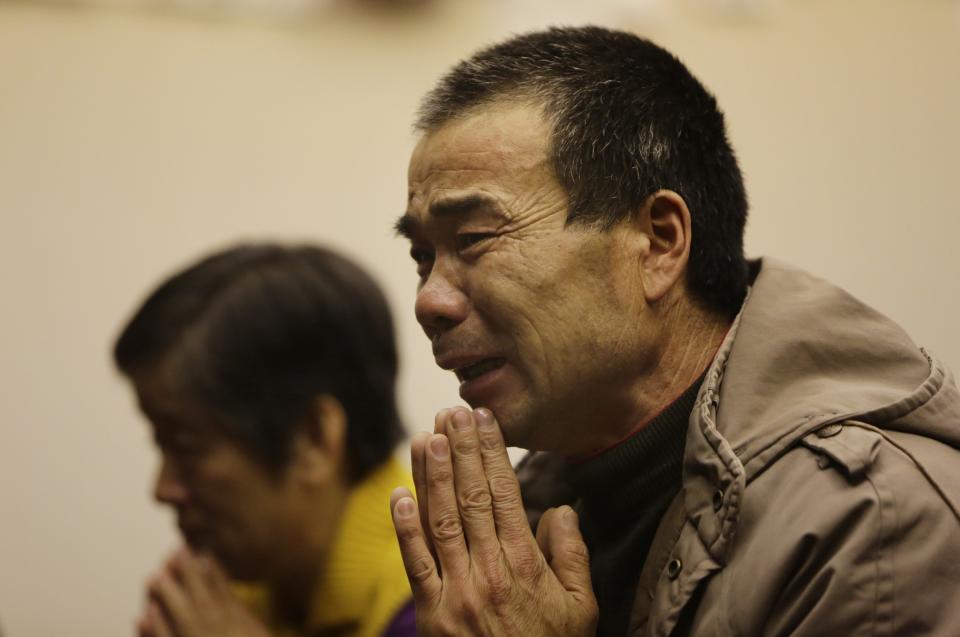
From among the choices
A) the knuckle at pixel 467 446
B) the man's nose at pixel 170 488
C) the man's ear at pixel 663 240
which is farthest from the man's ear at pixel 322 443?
the man's ear at pixel 663 240

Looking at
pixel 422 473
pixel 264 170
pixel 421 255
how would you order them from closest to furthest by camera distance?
1. pixel 422 473
2. pixel 421 255
3. pixel 264 170

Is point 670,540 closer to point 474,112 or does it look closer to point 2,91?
point 474,112

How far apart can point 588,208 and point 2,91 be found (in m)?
2.44

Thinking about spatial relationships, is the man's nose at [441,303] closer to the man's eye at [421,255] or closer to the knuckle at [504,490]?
the man's eye at [421,255]

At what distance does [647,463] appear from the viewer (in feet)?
4.90

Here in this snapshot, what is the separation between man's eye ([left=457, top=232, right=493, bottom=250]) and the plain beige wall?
65.9 inches

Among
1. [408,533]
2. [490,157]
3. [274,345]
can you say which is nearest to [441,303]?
[490,157]

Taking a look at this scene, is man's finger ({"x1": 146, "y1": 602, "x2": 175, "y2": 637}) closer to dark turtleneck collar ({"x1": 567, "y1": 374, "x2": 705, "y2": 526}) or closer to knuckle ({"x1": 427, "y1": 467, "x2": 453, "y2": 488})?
knuckle ({"x1": 427, "y1": 467, "x2": 453, "y2": 488})

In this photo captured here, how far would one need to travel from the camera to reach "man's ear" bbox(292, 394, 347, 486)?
2.09 m

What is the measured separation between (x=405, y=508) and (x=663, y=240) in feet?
1.68

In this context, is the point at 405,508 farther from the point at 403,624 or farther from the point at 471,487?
the point at 403,624

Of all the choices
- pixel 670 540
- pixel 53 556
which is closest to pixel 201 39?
pixel 53 556

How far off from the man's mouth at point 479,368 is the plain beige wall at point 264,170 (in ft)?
5.35

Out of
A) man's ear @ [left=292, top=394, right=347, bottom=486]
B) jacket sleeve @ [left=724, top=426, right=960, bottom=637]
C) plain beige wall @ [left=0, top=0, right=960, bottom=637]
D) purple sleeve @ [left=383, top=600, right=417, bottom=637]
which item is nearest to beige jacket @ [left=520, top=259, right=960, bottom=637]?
jacket sleeve @ [left=724, top=426, right=960, bottom=637]
